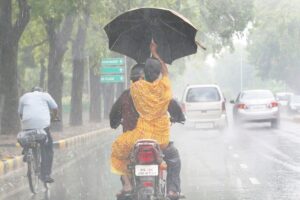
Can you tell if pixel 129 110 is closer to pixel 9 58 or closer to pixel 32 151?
pixel 32 151

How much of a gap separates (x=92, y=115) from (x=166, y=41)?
29788 millimetres

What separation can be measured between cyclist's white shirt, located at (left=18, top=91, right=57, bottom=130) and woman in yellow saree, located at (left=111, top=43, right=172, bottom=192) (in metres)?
4.33

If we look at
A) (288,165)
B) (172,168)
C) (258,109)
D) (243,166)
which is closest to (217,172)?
(243,166)

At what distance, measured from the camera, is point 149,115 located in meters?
6.91

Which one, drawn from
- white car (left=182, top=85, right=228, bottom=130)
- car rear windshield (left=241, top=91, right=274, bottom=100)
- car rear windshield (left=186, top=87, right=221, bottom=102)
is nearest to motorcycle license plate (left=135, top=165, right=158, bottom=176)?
white car (left=182, top=85, right=228, bottom=130)

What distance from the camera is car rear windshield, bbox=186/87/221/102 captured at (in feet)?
83.6

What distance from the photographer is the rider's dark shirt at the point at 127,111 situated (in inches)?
279

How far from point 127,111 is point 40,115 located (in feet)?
14.2

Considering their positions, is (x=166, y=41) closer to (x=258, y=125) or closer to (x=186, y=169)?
(x=186, y=169)

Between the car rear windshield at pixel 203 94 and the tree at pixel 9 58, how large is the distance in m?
7.15

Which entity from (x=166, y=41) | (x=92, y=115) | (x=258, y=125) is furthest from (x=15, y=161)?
(x=92, y=115)

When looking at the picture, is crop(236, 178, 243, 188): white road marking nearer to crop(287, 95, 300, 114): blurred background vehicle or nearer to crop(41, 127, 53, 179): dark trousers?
crop(41, 127, 53, 179): dark trousers

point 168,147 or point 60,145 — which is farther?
point 60,145

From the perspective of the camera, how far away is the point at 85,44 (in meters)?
31.8
